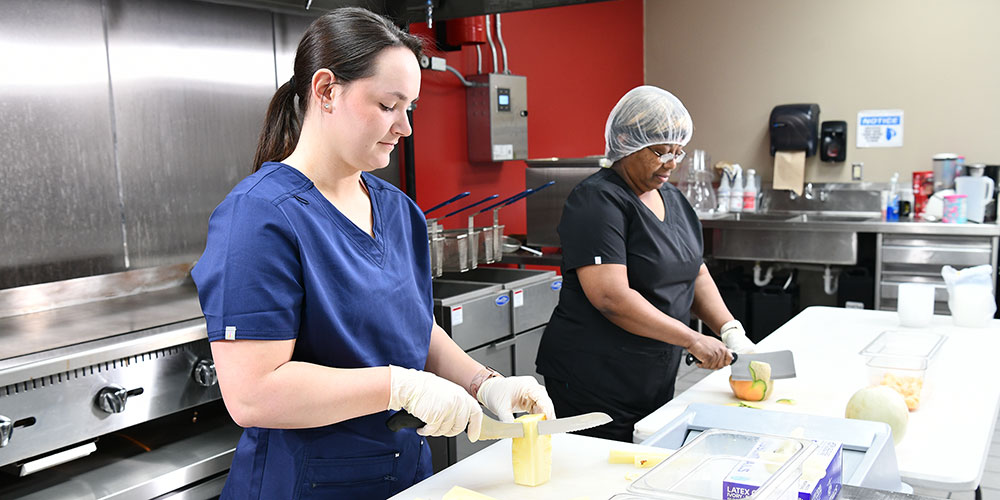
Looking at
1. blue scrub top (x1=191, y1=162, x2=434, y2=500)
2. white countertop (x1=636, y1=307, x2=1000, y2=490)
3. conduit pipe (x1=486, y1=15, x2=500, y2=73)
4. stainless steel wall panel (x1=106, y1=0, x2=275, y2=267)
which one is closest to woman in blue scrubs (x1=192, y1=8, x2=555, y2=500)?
blue scrub top (x1=191, y1=162, x2=434, y2=500)

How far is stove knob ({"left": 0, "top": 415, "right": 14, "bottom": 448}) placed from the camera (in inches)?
76.6

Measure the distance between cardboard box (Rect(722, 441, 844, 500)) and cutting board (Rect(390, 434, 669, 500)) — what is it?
23cm

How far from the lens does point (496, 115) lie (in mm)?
4680

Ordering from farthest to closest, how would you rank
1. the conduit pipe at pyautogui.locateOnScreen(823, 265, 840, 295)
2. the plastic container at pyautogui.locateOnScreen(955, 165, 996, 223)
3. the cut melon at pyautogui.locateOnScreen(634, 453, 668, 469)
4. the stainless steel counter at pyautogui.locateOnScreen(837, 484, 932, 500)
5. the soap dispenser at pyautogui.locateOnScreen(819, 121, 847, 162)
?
the soap dispenser at pyautogui.locateOnScreen(819, 121, 847, 162) → the conduit pipe at pyautogui.locateOnScreen(823, 265, 840, 295) → the plastic container at pyautogui.locateOnScreen(955, 165, 996, 223) → the cut melon at pyautogui.locateOnScreen(634, 453, 668, 469) → the stainless steel counter at pyautogui.locateOnScreen(837, 484, 932, 500)

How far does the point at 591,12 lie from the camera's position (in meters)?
5.90

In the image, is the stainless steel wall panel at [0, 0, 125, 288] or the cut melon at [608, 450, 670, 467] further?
the stainless steel wall panel at [0, 0, 125, 288]

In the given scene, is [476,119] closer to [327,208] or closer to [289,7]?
[289,7]

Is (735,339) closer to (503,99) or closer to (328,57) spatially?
(328,57)

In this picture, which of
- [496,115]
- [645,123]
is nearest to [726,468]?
[645,123]

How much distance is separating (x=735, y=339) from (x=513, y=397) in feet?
3.60

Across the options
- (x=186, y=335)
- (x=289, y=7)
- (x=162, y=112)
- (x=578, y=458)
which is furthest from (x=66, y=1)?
(x=578, y=458)

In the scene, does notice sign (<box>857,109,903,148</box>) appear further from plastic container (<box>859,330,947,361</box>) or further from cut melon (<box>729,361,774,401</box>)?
cut melon (<box>729,361,774,401</box>)

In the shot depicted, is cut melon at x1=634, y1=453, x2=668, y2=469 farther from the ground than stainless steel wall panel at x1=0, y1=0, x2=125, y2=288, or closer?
closer

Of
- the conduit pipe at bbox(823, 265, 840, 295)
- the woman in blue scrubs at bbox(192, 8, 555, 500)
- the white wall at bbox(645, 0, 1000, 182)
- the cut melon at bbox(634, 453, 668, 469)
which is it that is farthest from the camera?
the white wall at bbox(645, 0, 1000, 182)
